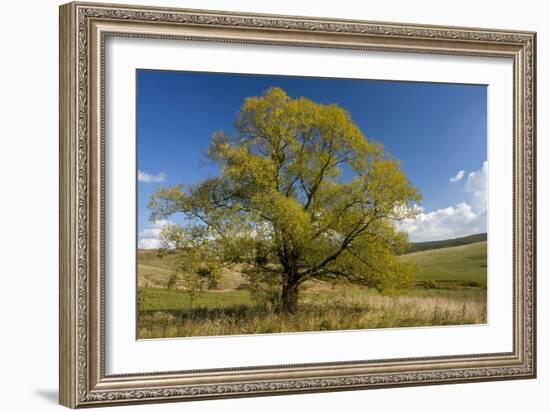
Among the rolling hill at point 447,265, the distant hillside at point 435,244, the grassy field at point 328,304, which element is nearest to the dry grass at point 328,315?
the grassy field at point 328,304

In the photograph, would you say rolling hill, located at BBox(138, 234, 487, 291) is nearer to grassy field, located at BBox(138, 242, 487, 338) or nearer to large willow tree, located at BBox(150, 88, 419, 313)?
grassy field, located at BBox(138, 242, 487, 338)

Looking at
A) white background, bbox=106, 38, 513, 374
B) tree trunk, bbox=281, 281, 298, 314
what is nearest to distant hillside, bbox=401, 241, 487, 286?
white background, bbox=106, 38, 513, 374

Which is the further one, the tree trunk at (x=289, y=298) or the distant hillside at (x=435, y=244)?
the distant hillside at (x=435, y=244)

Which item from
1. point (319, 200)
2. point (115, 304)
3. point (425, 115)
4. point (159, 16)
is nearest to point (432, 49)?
A: point (425, 115)

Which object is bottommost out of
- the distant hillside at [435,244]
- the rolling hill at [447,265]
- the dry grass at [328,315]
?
the dry grass at [328,315]

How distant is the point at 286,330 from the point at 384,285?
3.36ft

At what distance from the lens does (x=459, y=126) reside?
923cm

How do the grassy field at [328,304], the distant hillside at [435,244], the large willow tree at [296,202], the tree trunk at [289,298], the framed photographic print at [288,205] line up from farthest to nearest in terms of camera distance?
the distant hillside at [435,244]
the tree trunk at [289,298]
the large willow tree at [296,202]
the grassy field at [328,304]
the framed photographic print at [288,205]

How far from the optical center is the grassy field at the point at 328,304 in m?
8.20

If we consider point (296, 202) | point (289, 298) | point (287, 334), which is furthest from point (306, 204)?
point (287, 334)

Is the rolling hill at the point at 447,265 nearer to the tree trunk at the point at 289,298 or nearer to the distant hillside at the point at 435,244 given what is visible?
the distant hillside at the point at 435,244

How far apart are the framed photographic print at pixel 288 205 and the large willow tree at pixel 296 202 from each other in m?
0.02

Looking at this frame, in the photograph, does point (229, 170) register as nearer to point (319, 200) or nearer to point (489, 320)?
point (319, 200)

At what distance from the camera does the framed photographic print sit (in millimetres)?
7902
